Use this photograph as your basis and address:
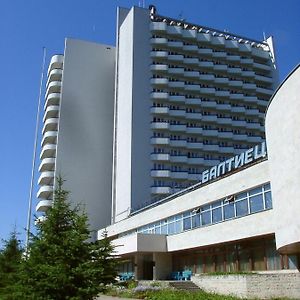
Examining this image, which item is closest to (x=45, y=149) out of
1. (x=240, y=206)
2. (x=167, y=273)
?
(x=167, y=273)

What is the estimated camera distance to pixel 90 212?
78.6 metres

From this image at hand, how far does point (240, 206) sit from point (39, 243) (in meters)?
18.8

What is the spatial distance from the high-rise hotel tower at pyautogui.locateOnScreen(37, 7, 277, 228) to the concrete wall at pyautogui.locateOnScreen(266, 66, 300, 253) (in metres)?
43.3

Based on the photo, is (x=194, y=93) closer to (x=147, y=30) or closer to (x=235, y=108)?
(x=235, y=108)

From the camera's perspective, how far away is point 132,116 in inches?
2817

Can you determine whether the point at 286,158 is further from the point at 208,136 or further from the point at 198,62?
the point at 198,62

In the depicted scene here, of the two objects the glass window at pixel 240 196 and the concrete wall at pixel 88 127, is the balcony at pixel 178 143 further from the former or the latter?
the glass window at pixel 240 196

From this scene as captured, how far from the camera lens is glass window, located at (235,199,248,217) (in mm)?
31906

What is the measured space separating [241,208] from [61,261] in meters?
19.0

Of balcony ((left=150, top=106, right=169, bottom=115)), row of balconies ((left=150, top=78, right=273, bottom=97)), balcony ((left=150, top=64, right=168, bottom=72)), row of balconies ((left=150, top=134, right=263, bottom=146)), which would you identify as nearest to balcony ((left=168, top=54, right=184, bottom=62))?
balcony ((left=150, top=64, right=168, bottom=72))

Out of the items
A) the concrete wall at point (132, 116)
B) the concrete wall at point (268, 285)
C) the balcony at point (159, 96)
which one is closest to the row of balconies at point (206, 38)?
the concrete wall at point (132, 116)

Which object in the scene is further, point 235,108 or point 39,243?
point 235,108

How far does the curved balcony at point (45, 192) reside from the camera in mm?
80662

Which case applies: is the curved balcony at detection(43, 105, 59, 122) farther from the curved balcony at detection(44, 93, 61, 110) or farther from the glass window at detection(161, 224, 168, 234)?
the glass window at detection(161, 224, 168, 234)
